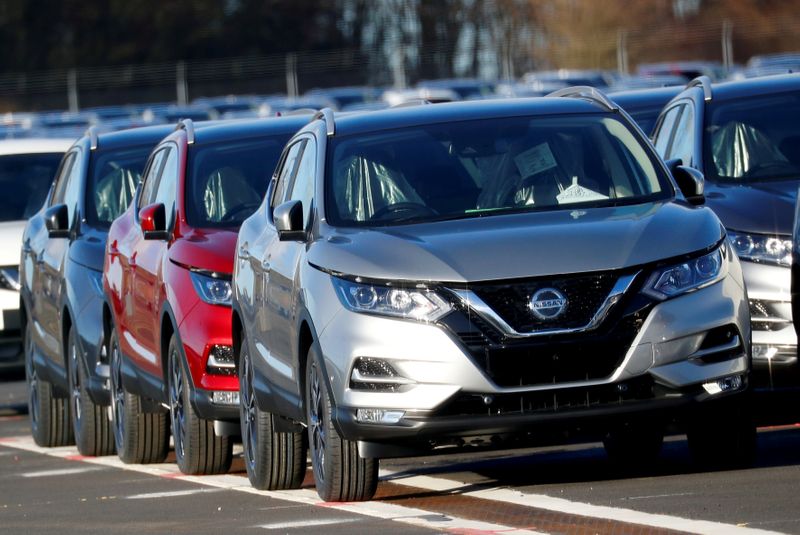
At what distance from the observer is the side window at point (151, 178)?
13594 millimetres

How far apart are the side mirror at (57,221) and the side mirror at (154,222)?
96.1 inches

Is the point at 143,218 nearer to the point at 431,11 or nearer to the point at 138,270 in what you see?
the point at 138,270

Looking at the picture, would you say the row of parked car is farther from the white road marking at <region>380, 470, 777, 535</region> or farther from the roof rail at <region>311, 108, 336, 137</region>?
the white road marking at <region>380, 470, 777, 535</region>

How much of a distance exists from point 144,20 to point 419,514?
84113 millimetres

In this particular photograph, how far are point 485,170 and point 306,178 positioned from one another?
914mm

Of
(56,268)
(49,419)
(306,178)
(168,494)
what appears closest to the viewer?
(306,178)

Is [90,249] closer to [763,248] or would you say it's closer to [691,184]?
[763,248]

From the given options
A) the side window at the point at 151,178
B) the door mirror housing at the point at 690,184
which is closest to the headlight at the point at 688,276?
the door mirror housing at the point at 690,184

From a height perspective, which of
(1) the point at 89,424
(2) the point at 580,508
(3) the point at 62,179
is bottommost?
(1) the point at 89,424

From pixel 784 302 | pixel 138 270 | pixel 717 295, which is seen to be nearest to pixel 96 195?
pixel 138 270

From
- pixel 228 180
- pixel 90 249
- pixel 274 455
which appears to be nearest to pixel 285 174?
pixel 274 455

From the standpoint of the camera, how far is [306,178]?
1065cm

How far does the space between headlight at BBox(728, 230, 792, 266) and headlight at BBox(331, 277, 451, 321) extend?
250 centimetres

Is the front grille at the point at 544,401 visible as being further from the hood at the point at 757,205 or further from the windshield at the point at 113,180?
the windshield at the point at 113,180
